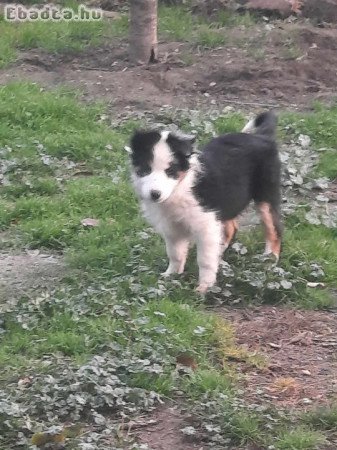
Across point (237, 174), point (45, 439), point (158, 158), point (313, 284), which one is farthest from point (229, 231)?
point (45, 439)

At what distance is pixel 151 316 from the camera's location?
16.5 ft

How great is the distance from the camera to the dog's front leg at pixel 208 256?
5.50 meters

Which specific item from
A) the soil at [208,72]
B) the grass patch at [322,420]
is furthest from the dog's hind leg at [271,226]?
the soil at [208,72]

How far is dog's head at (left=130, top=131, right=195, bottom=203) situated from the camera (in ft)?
16.9

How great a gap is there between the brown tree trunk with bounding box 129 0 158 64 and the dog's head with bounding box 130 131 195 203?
4.39 meters

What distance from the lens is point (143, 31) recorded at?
944 centimetres

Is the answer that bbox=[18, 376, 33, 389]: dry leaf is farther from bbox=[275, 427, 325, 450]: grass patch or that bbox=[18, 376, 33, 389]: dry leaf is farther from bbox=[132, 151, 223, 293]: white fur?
bbox=[132, 151, 223, 293]: white fur

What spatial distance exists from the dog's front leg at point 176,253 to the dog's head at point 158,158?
1.63 ft

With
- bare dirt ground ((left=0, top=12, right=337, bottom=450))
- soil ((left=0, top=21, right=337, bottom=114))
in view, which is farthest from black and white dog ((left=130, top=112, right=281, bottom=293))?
soil ((left=0, top=21, right=337, bottom=114))

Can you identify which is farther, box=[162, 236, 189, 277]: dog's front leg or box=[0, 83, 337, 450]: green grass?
box=[162, 236, 189, 277]: dog's front leg

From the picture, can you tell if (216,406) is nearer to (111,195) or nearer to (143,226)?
(143,226)

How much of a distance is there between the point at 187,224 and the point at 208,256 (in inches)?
8.5

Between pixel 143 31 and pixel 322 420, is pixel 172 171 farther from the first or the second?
pixel 143 31

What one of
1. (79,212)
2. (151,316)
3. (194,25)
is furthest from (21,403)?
(194,25)
